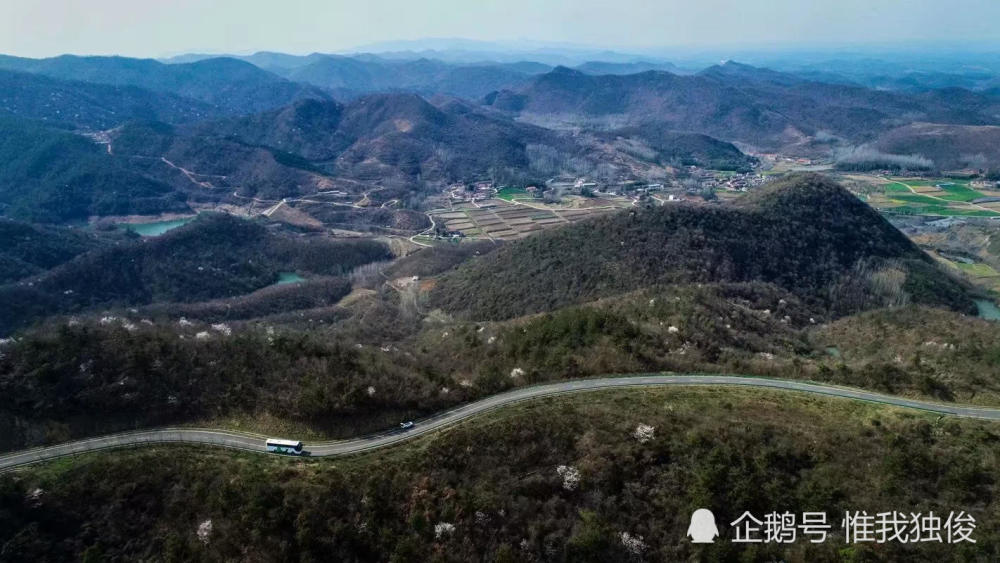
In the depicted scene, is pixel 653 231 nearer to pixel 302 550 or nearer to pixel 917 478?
pixel 917 478

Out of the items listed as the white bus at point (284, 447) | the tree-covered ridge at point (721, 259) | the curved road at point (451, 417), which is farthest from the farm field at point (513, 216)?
the white bus at point (284, 447)

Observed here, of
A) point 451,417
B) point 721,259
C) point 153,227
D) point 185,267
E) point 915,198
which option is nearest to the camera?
point 451,417

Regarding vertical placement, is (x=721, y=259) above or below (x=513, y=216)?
above

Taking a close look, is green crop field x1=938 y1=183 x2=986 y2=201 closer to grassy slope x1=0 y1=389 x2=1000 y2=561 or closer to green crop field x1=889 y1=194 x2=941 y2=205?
green crop field x1=889 y1=194 x2=941 y2=205

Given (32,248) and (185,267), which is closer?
(32,248)

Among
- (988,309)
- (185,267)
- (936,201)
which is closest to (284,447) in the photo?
(185,267)

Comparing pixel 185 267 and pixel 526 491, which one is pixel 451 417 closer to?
pixel 526 491

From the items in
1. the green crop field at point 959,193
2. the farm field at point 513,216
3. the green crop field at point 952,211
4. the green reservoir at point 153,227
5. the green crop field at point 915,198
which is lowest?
the green reservoir at point 153,227

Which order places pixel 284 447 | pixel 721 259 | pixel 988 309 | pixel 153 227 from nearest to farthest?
1. pixel 284 447
2. pixel 721 259
3. pixel 988 309
4. pixel 153 227

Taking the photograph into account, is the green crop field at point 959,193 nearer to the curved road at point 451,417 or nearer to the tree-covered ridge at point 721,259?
the tree-covered ridge at point 721,259
